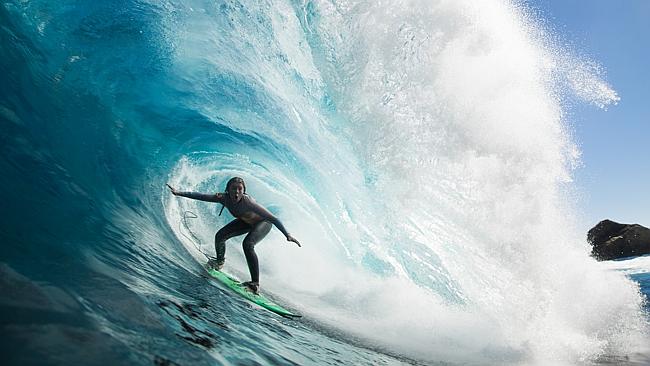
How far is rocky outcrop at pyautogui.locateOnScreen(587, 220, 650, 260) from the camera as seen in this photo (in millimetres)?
37438

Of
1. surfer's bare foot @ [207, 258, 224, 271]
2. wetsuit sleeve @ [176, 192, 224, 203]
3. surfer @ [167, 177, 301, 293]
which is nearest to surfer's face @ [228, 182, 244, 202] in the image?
surfer @ [167, 177, 301, 293]

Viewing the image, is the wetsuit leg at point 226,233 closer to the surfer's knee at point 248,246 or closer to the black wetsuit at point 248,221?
the black wetsuit at point 248,221

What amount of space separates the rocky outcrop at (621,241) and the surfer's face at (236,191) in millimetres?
42687

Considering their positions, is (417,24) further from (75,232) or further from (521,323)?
(75,232)

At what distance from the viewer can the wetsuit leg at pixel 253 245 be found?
5953mm

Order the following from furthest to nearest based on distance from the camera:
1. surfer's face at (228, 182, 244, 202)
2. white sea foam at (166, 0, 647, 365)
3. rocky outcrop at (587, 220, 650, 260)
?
rocky outcrop at (587, 220, 650, 260) → white sea foam at (166, 0, 647, 365) → surfer's face at (228, 182, 244, 202)

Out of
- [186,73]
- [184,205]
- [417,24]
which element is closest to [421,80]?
[417,24]

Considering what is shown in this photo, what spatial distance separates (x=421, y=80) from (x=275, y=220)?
598 centimetres

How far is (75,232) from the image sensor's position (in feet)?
11.6

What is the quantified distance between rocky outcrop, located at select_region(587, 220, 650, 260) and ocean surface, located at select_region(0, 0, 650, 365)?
31.3 meters

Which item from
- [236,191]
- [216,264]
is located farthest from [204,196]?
[216,264]

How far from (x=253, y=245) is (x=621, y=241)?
140ft

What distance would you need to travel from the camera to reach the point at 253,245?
6.08 meters

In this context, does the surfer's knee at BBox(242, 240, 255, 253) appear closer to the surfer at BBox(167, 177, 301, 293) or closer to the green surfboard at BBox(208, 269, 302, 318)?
the surfer at BBox(167, 177, 301, 293)
